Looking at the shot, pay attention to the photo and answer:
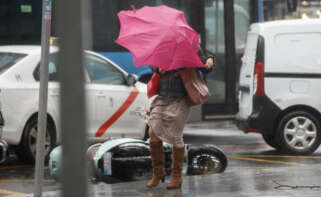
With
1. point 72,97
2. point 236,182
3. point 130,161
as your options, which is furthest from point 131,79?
point 72,97

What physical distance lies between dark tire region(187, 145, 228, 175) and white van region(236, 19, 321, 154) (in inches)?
114

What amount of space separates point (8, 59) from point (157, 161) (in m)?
3.71

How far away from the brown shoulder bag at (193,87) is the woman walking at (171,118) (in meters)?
0.07

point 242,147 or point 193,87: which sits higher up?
point 193,87

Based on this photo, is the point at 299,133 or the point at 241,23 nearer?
the point at 299,133

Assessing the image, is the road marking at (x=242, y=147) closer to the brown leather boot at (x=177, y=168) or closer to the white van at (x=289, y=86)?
the white van at (x=289, y=86)

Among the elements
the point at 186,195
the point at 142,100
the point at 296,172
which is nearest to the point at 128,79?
the point at 142,100

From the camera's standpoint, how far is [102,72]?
11.1 m

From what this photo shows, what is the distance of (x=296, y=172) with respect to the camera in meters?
8.16

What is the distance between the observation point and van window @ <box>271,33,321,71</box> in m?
11.1

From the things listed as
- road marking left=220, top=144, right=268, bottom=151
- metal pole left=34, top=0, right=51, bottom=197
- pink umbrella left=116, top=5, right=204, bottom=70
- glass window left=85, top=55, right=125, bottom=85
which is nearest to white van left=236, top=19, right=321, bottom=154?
road marking left=220, top=144, right=268, bottom=151

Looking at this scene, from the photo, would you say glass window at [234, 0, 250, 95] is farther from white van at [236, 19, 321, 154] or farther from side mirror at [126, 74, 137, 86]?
side mirror at [126, 74, 137, 86]

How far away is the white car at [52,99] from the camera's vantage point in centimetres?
965

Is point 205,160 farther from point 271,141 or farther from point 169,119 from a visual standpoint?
point 271,141
